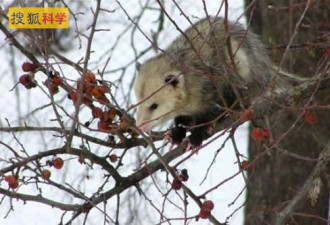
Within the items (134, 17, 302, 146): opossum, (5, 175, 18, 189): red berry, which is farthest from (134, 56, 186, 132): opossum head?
(5, 175, 18, 189): red berry

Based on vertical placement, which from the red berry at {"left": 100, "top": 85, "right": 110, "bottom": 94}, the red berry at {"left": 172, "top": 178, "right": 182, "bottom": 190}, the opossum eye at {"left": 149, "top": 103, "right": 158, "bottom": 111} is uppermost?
the opossum eye at {"left": 149, "top": 103, "right": 158, "bottom": 111}

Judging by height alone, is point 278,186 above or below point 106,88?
above

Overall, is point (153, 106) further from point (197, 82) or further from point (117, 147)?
point (117, 147)

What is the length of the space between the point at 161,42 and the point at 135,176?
179 centimetres

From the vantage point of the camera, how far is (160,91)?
2.63 meters

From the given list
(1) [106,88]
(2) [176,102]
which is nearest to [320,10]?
(2) [176,102]

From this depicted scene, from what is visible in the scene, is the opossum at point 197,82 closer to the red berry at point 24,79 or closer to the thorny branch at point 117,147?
the thorny branch at point 117,147

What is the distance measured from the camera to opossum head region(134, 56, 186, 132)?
2.62 meters

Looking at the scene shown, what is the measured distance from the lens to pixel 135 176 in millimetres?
2348

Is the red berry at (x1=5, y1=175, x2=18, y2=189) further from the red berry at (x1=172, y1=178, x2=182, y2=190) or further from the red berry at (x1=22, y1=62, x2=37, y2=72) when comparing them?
the red berry at (x1=172, y1=178, x2=182, y2=190)

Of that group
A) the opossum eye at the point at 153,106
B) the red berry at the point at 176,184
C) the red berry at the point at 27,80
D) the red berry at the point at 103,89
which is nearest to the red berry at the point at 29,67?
the red berry at the point at 27,80

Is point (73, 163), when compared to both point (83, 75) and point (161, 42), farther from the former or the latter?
point (83, 75)

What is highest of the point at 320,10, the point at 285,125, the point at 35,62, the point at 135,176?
the point at 320,10

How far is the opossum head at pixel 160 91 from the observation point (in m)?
2.62
